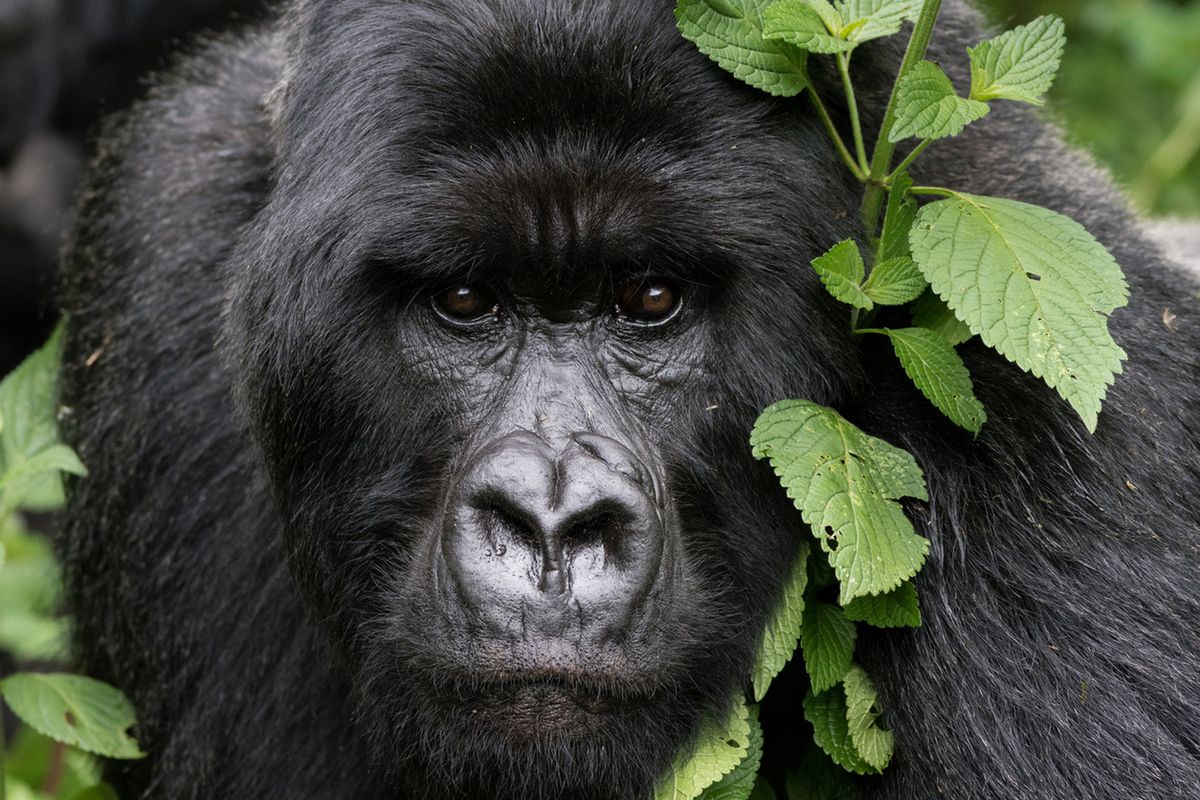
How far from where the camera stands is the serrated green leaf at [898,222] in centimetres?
337

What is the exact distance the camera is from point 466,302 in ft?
11.6

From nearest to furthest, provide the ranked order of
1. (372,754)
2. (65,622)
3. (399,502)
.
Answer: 1. (399,502)
2. (372,754)
3. (65,622)

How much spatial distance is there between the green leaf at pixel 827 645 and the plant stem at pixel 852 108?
977 mm

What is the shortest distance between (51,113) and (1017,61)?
6296mm

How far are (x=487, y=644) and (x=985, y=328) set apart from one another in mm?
1150

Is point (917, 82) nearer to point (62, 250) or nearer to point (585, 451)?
point (585, 451)

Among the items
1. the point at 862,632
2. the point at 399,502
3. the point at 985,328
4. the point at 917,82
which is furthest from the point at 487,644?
the point at 917,82

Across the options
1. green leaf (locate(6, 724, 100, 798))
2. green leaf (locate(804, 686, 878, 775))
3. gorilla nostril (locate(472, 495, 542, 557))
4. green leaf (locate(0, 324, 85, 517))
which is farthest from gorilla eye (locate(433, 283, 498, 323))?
green leaf (locate(6, 724, 100, 798))

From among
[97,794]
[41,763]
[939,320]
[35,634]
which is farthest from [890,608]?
[41,763]

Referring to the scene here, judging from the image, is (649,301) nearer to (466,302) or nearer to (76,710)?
(466,302)

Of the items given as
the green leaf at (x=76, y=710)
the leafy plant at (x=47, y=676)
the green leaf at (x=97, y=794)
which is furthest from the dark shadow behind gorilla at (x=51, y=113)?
the green leaf at (x=76, y=710)

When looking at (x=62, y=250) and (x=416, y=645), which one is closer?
(x=416, y=645)

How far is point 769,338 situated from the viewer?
3.51 meters

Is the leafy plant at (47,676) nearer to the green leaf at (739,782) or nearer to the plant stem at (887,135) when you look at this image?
the green leaf at (739,782)
